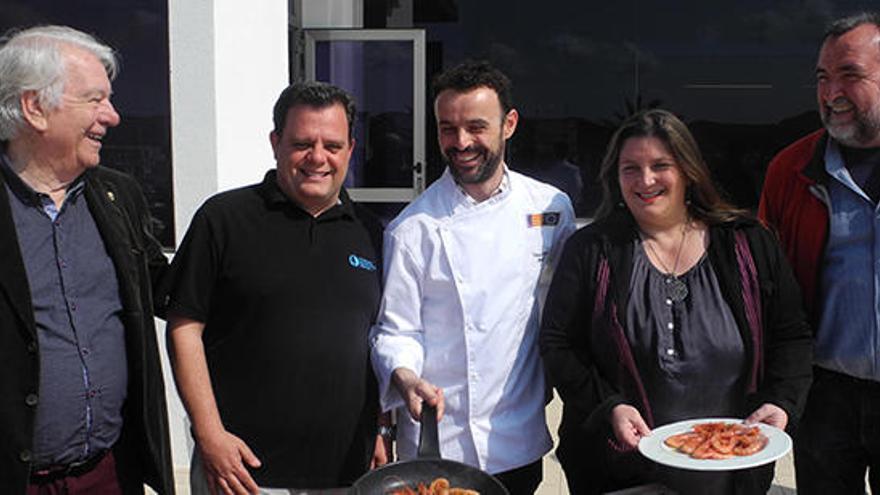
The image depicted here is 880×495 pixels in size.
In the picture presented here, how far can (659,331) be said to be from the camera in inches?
90.7

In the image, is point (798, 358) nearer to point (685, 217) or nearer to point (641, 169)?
point (685, 217)

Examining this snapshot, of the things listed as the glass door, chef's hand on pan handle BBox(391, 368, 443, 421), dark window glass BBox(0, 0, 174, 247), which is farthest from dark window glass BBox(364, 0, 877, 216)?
chef's hand on pan handle BBox(391, 368, 443, 421)

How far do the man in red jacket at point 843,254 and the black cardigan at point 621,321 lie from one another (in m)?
0.27

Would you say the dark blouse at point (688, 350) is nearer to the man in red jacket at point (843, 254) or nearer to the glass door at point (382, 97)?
the man in red jacket at point (843, 254)

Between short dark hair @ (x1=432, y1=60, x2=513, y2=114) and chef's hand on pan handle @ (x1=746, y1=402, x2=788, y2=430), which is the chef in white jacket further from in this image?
chef's hand on pan handle @ (x1=746, y1=402, x2=788, y2=430)

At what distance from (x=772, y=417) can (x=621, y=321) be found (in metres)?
0.47

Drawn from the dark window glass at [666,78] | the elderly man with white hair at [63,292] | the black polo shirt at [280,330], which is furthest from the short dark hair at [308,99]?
the dark window glass at [666,78]

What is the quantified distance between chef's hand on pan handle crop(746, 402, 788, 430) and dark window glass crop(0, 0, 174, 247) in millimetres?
3689

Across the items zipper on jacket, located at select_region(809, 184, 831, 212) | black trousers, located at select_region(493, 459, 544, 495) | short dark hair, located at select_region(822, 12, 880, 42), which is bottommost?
black trousers, located at select_region(493, 459, 544, 495)

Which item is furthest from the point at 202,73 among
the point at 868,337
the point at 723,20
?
the point at 723,20

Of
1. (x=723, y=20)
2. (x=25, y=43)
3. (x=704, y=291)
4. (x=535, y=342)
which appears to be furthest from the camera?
(x=723, y=20)

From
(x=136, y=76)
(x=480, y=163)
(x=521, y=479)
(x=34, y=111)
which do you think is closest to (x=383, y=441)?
(x=521, y=479)

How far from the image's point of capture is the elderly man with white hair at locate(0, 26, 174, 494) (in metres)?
2.11

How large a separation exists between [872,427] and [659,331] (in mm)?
860
